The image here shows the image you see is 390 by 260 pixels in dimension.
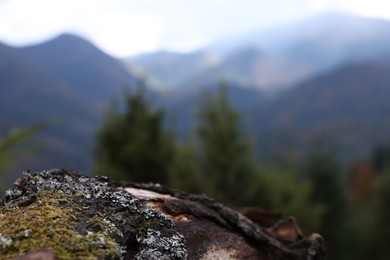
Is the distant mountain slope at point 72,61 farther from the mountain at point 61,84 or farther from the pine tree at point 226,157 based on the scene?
the pine tree at point 226,157

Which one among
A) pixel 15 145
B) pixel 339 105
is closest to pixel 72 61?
pixel 339 105

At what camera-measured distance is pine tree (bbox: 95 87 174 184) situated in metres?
15.2

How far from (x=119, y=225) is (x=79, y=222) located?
13 centimetres

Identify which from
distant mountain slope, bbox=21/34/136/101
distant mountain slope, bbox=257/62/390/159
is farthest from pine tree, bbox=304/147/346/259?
distant mountain slope, bbox=21/34/136/101

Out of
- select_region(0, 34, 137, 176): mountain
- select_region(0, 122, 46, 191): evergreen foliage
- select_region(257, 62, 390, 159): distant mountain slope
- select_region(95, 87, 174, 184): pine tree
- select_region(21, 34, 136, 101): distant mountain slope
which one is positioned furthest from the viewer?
select_region(21, 34, 136, 101): distant mountain slope

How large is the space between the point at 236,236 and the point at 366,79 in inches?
7408

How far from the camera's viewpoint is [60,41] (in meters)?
152

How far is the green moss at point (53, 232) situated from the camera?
4.22ft

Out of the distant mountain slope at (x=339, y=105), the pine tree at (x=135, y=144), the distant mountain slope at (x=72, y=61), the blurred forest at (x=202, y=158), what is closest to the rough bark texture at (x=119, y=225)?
the blurred forest at (x=202, y=158)

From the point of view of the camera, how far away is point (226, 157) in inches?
572

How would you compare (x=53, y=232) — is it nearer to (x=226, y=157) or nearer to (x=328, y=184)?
(x=226, y=157)

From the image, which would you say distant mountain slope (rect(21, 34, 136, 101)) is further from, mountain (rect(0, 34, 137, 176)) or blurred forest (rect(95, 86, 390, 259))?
blurred forest (rect(95, 86, 390, 259))


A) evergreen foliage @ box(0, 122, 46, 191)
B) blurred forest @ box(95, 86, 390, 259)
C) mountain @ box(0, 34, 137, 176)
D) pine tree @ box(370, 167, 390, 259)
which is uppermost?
evergreen foliage @ box(0, 122, 46, 191)

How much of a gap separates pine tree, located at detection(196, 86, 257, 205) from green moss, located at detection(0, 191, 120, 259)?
501 inches
